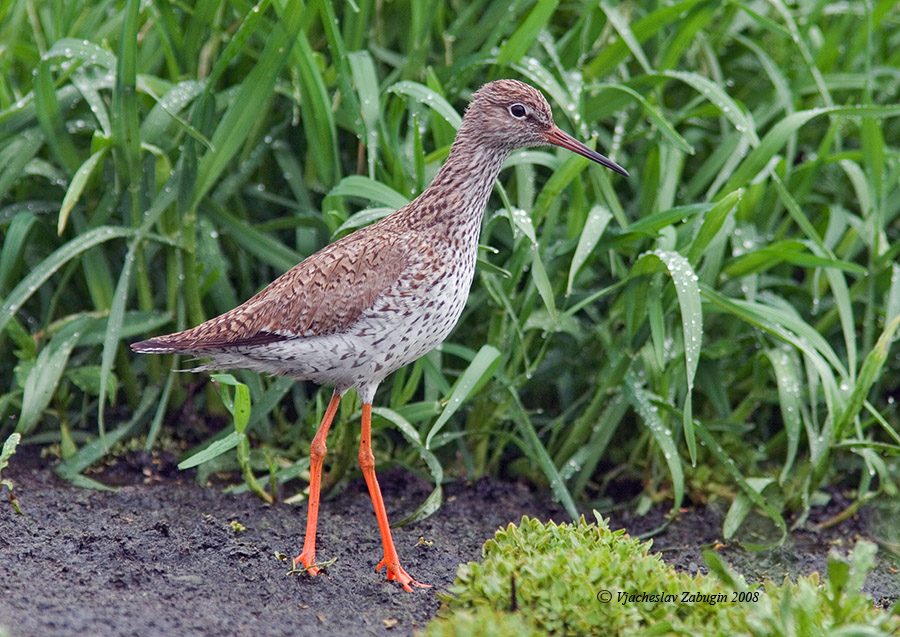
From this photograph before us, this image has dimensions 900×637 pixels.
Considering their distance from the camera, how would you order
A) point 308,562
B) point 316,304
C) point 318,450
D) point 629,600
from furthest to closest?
point 318,450 < point 316,304 < point 308,562 < point 629,600

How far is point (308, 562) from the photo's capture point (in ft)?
14.2

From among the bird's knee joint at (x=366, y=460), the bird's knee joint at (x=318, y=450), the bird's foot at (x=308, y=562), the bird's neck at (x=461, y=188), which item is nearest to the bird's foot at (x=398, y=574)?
the bird's foot at (x=308, y=562)

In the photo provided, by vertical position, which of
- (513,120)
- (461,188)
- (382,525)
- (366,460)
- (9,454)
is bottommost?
(382,525)

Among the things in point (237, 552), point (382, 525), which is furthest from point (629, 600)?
point (237, 552)

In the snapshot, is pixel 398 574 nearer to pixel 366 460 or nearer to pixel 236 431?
pixel 366 460

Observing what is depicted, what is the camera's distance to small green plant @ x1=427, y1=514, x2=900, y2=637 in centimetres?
320

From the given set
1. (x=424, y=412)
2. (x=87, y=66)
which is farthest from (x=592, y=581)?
(x=87, y=66)

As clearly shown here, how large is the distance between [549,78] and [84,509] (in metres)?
3.27

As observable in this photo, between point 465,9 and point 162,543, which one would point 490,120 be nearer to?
point 465,9

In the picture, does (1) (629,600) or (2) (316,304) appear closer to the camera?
(1) (629,600)

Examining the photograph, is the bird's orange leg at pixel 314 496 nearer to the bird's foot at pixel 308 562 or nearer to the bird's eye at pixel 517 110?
the bird's foot at pixel 308 562

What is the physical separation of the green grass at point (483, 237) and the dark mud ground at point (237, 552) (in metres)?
0.22

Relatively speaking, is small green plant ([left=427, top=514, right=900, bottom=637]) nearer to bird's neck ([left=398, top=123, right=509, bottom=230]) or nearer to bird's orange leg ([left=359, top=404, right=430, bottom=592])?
bird's orange leg ([left=359, top=404, right=430, bottom=592])

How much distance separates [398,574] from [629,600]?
1292 mm
